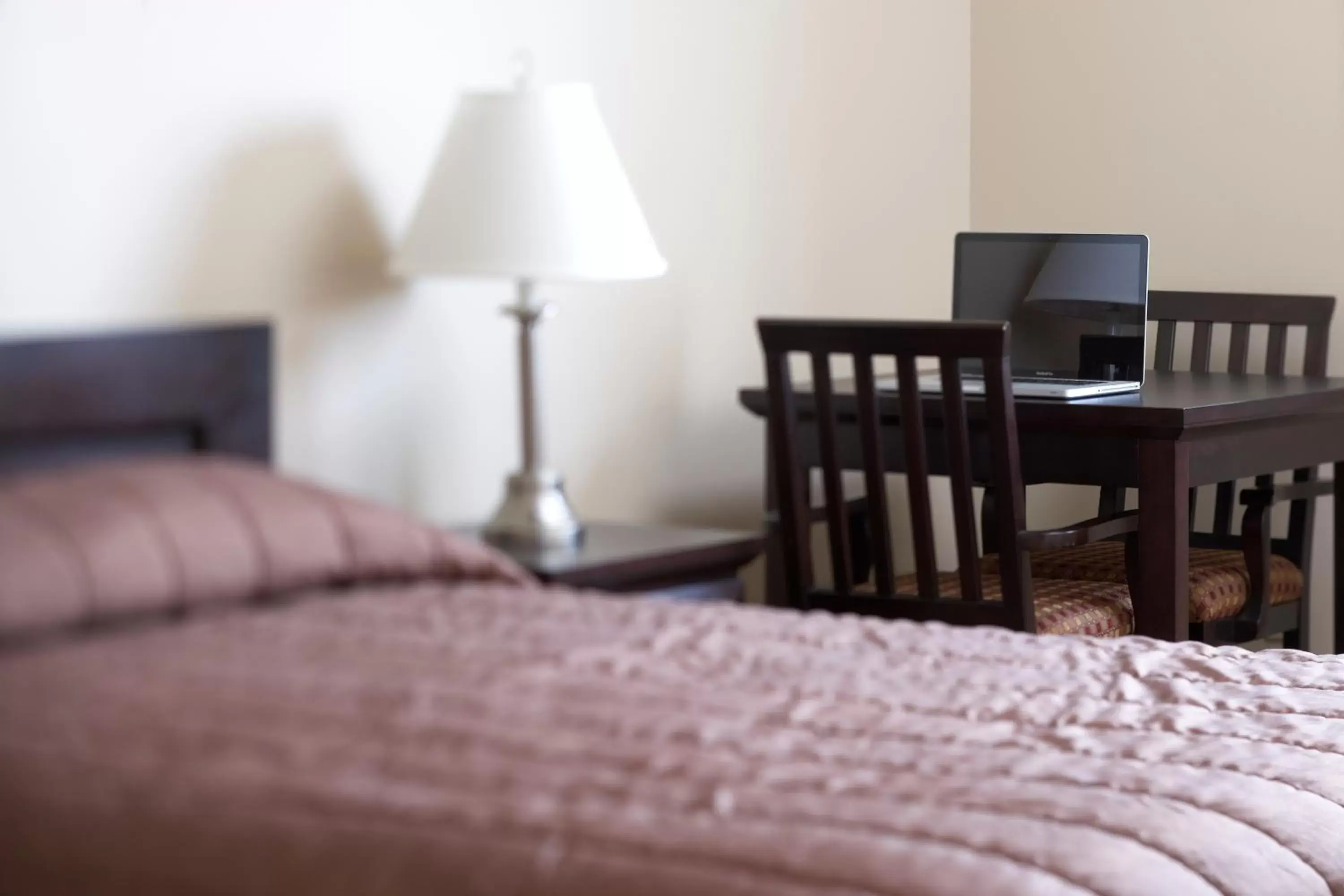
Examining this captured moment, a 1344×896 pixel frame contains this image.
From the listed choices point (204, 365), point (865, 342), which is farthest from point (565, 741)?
point (865, 342)

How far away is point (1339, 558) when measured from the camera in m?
3.33

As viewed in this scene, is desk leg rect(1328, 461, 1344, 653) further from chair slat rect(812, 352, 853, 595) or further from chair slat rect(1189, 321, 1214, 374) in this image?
chair slat rect(812, 352, 853, 595)

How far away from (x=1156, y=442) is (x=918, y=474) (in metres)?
0.38

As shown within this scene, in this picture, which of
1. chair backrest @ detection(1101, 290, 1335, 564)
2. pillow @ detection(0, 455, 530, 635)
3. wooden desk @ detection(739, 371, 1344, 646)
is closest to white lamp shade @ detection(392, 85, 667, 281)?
pillow @ detection(0, 455, 530, 635)

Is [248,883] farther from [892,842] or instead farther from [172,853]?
[892,842]

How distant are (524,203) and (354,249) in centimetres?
32

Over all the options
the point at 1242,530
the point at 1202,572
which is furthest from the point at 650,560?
the point at 1242,530

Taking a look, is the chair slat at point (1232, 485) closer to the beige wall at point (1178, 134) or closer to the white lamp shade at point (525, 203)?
the beige wall at point (1178, 134)

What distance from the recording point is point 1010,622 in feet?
8.50

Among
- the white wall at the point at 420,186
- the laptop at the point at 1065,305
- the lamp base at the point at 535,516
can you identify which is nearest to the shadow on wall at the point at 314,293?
the white wall at the point at 420,186

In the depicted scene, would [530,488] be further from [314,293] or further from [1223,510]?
[1223,510]

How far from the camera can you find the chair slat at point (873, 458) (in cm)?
261

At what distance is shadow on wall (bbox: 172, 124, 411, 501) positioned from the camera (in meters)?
2.34

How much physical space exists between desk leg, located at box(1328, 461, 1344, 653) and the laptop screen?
22.2 inches
